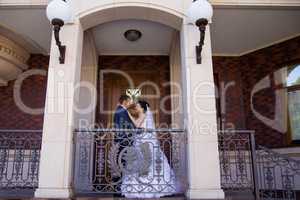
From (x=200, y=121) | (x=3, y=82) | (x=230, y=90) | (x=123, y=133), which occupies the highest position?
(x=3, y=82)

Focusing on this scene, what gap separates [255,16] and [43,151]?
14.1 feet

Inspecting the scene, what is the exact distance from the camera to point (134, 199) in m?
4.34

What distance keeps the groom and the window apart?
11.0ft

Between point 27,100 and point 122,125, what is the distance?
2724 mm

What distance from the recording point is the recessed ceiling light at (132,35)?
609 cm

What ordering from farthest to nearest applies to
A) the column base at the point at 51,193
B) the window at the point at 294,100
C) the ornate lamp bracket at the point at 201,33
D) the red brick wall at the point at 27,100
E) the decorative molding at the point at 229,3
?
the red brick wall at the point at 27,100 < the window at the point at 294,100 < the decorative molding at the point at 229,3 < the ornate lamp bracket at the point at 201,33 < the column base at the point at 51,193

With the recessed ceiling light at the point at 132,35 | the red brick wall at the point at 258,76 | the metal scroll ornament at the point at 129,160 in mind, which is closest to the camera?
the metal scroll ornament at the point at 129,160

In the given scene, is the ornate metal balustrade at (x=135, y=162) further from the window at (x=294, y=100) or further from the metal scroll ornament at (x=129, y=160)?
the window at (x=294, y=100)

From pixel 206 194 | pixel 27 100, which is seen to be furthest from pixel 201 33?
pixel 27 100

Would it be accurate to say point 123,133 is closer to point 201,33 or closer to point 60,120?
point 60,120

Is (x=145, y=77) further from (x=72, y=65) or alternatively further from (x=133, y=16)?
(x=72, y=65)

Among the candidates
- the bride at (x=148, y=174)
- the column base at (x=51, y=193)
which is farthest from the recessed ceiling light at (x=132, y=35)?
the column base at (x=51, y=193)

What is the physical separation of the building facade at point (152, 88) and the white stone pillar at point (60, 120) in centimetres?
1

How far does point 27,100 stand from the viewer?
709 centimetres
